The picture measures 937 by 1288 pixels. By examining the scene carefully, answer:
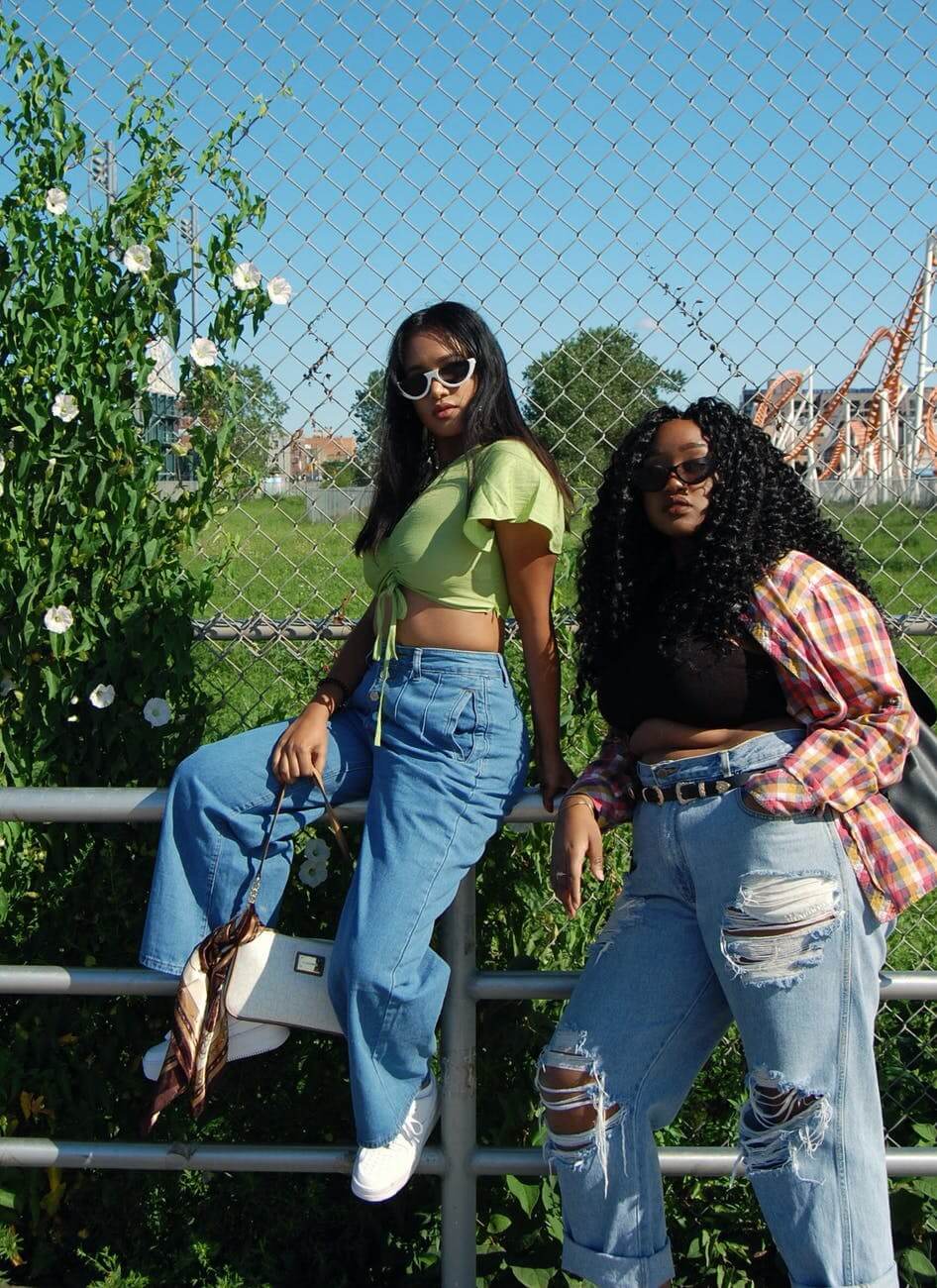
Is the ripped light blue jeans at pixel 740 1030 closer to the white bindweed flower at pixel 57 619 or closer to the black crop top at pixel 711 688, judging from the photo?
the black crop top at pixel 711 688

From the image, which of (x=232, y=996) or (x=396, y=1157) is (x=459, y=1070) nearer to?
(x=396, y=1157)

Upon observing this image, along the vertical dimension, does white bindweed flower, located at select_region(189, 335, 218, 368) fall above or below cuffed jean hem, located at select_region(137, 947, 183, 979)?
above

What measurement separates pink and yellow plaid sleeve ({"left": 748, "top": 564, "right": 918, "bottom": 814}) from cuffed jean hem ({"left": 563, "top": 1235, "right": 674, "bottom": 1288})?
0.78 metres

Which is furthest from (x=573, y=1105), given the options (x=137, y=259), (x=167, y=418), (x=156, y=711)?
(x=137, y=259)

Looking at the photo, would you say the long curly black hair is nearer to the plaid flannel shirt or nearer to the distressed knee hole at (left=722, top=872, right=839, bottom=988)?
the plaid flannel shirt

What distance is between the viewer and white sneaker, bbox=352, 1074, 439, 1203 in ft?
7.13

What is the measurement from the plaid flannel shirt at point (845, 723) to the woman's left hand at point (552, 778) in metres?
0.39

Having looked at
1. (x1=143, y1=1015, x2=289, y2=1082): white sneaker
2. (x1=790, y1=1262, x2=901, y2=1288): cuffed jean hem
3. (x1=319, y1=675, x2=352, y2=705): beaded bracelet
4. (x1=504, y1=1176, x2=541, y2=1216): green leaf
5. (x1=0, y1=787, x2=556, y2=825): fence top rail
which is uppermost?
(x1=319, y1=675, x2=352, y2=705): beaded bracelet

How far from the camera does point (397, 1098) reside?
7.23 ft

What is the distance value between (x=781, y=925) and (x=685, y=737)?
36 cm

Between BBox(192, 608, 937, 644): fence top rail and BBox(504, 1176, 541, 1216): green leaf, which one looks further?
BBox(192, 608, 937, 644): fence top rail

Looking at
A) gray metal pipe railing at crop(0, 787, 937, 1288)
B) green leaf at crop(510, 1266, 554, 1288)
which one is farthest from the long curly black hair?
green leaf at crop(510, 1266, 554, 1288)

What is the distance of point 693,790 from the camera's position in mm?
2158

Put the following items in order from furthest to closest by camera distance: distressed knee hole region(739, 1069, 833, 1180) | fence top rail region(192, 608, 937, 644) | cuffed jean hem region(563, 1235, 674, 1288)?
fence top rail region(192, 608, 937, 644) → cuffed jean hem region(563, 1235, 674, 1288) → distressed knee hole region(739, 1069, 833, 1180)
